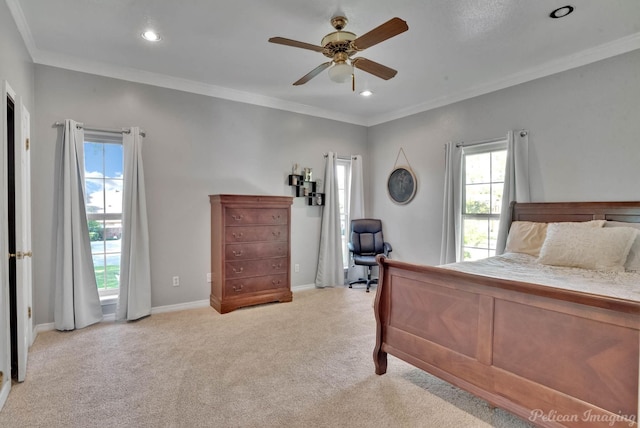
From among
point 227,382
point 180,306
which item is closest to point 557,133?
point 227,382

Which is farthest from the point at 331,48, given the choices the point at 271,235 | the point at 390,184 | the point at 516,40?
the point at 390,184

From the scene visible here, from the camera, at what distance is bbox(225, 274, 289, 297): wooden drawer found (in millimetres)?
3908

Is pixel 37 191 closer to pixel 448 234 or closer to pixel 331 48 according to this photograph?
pixel 331 48

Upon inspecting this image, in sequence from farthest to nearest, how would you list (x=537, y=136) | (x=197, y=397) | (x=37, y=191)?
(x=537, y=136), (x=37, y=191), (x=197, y=397)

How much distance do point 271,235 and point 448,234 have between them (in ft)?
7.44

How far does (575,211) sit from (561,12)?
176cm

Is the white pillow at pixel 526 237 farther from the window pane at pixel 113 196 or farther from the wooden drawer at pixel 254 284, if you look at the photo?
the window pane at pixel 113 196

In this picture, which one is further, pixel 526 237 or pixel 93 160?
pixel 93 160

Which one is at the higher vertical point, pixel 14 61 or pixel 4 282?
pixel 14 61

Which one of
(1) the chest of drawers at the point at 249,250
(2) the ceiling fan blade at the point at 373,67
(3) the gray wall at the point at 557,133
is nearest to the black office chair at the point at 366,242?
(3) the gray wall at the point at 557,133

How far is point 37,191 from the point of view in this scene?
321 cm

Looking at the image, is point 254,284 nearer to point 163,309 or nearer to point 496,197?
point 163,309

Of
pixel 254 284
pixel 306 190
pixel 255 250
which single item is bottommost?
pixel 254 284

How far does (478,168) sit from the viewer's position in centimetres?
420
